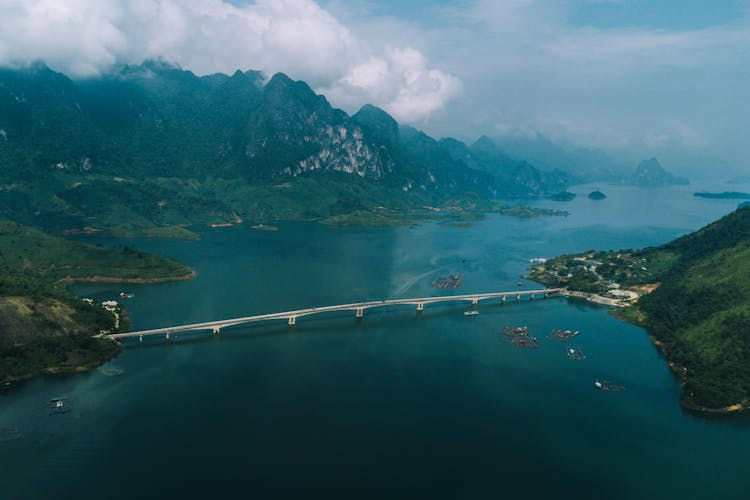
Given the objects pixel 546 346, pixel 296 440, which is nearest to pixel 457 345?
pixel 546 346

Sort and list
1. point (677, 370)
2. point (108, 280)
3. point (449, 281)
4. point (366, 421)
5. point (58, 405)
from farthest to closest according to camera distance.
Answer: point (449, 281) < point (108, 280) < point (677, 370) < point (58, 405) < point (366, 421)

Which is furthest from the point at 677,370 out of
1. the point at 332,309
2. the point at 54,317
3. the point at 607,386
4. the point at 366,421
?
the point at 54,317

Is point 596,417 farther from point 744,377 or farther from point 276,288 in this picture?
point 276,288

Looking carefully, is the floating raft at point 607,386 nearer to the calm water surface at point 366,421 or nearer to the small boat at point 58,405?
the calm water surface at point 366,421

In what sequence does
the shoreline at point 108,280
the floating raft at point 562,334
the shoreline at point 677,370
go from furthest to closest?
the shoreline at point 108,280 < the floating raft at point 562,334 < the shoreline at point 677,370

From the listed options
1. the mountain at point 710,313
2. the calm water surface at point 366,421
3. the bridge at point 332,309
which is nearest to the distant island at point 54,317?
the calm water surface at point 366,421

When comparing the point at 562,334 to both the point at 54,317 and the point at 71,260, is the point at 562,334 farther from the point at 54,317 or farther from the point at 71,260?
the point at 71,260
